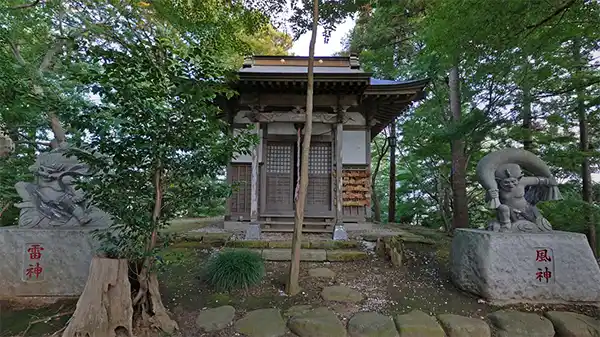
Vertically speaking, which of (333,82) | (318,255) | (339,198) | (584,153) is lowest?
(318,255)

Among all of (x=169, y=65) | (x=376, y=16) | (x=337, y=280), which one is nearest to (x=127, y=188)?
(x=169, y=65)

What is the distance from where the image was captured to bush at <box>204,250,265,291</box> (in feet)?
11.5

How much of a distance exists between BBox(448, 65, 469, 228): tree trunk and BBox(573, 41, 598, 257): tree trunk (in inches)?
81.9

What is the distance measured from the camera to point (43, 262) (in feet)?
11.4

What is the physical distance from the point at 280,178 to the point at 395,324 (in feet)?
15.4

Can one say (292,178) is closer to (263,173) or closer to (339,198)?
(263,173)

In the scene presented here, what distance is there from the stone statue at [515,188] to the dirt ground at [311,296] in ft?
3.32

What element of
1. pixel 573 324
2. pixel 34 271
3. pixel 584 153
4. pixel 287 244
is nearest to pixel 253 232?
pixel 287 244

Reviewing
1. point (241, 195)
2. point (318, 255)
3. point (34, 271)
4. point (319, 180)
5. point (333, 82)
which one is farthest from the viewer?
point (319, 180)

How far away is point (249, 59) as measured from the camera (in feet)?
25.1

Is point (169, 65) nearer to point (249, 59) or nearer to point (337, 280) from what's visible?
point (337, 280)

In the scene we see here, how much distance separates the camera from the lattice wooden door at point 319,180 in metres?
6.93

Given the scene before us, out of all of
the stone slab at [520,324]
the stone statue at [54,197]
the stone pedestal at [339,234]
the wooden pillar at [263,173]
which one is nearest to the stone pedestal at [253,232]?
the wooden pillar at [263,173]

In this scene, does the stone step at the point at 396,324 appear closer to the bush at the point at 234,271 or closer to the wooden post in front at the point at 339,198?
the bush at the point at 234,271
